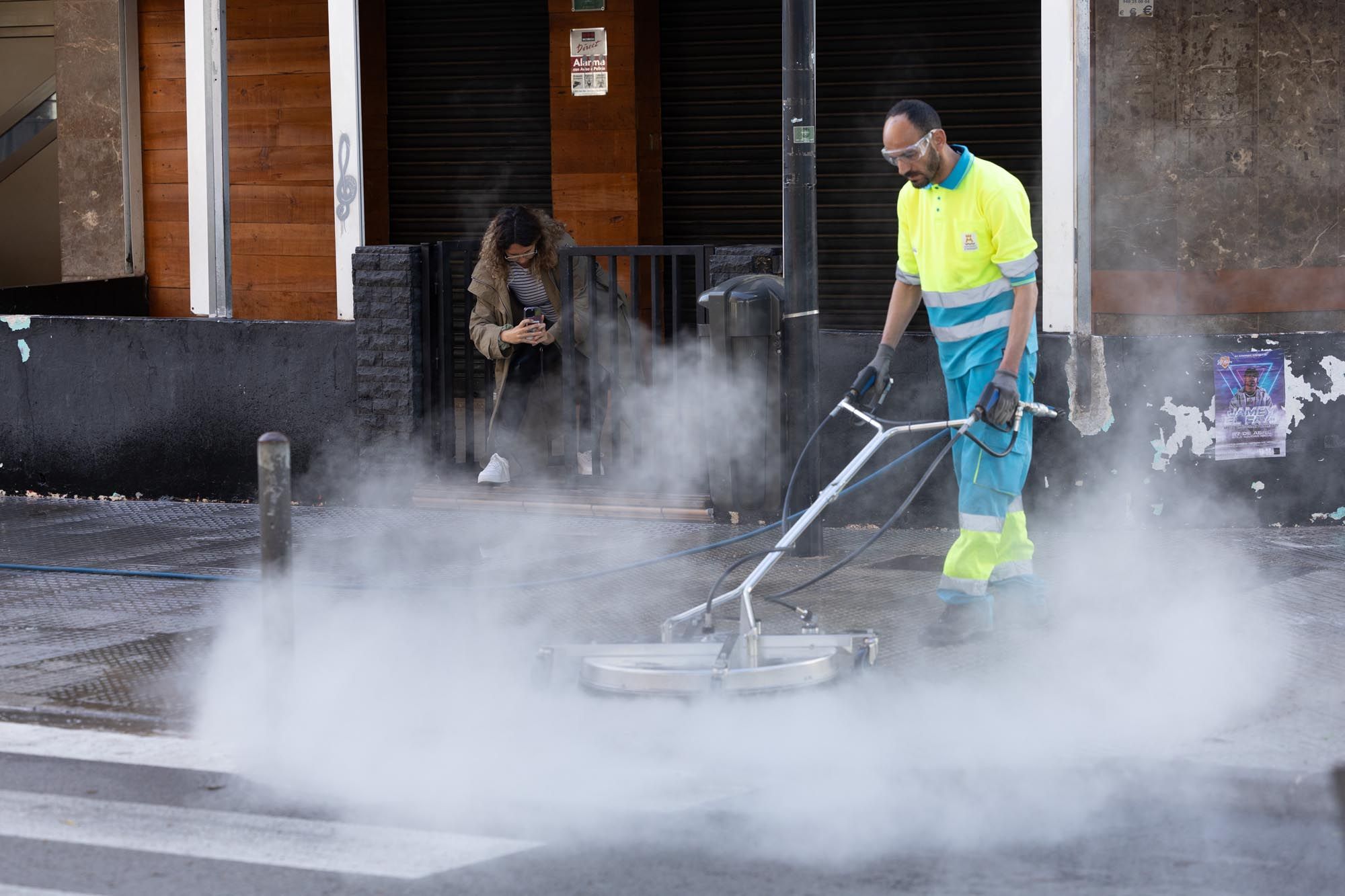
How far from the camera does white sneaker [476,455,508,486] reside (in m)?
9.91

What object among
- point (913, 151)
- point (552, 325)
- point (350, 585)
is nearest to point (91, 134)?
point (552, 325)

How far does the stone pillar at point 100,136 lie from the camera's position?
42.4 feet

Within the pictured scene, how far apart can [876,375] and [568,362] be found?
316cm

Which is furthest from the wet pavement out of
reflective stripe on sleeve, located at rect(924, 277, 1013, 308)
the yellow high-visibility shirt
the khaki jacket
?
reflective stripe on sleeve, located at rect(924, 277, 1013, 308)

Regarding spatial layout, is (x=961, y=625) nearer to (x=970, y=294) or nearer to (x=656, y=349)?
(x=970, y=294)

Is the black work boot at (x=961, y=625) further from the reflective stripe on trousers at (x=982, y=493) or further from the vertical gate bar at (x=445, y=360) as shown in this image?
the vertical gate bar at (x=445, y=360)

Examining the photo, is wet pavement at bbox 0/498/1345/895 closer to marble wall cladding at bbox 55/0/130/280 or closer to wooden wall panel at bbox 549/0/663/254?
marble wall cladding at bbox 55/0/130/280

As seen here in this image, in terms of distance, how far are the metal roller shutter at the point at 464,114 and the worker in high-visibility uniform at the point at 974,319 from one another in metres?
6.35

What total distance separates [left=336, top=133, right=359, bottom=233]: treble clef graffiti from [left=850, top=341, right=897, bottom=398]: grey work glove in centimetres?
433

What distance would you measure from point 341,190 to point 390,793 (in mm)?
5837

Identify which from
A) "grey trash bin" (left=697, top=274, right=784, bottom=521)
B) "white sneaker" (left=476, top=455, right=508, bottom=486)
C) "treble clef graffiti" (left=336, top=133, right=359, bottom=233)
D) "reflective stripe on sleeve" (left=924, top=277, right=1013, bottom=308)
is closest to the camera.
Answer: "reflective stripe on sleeve" (left=924, top=277, right=1013, bottom=308)

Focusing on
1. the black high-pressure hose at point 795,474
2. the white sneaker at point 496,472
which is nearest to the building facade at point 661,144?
the white sneaker at point 496,472

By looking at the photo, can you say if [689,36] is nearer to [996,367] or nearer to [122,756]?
[996,367]

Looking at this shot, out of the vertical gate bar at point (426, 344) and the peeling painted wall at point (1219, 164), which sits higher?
the peeling painted wall at point (1219, 164)
